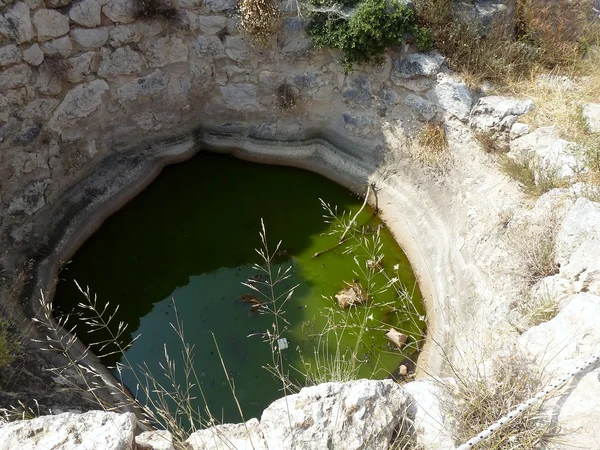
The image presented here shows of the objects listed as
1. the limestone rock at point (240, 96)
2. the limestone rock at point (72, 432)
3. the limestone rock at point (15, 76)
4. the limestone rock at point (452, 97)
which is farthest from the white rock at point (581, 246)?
the limestone rock at point (15, 76)

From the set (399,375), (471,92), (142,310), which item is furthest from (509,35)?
(142,310)

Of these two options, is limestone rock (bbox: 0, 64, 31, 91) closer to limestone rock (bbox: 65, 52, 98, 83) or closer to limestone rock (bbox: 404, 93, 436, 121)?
limestone rock (bbox: 65, 52, 98, 83)

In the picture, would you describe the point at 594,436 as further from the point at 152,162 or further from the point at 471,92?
the point at 152,162

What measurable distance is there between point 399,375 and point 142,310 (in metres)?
2.37

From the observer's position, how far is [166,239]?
529 centimetres

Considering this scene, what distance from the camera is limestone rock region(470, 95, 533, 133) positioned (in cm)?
462

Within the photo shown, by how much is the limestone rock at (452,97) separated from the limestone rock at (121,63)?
2.93 m

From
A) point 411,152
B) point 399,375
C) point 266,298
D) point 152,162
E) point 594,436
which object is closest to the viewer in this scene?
point 594,436

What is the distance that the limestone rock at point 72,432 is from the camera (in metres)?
2.30

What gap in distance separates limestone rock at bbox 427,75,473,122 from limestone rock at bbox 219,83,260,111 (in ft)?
6.15

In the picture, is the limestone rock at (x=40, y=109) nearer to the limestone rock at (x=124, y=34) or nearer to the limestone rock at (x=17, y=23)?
the limestone rock at (x=17, y=23)

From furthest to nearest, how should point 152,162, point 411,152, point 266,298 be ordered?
point 152,162, point 411,152, point 266,298

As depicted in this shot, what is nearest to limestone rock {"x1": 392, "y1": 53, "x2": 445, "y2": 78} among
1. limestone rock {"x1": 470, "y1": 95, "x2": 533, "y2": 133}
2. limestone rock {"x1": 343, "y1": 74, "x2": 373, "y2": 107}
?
limestone rock {"x1": 343, "y1": 74, "x2": 373, "y2": 107}

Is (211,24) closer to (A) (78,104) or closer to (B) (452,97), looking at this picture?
(A) (78,104)
